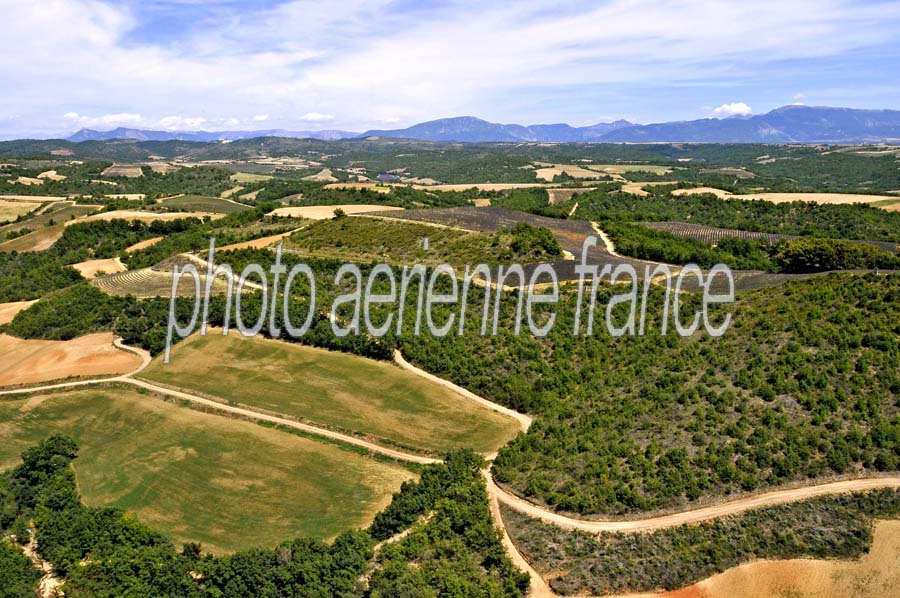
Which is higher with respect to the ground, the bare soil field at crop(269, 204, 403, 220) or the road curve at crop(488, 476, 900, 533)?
the bare soil field at crop(269, 204, 403, 220)

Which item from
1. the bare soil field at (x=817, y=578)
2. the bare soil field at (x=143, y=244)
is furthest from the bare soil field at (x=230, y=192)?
the bare soil field at (x=817, y=578)

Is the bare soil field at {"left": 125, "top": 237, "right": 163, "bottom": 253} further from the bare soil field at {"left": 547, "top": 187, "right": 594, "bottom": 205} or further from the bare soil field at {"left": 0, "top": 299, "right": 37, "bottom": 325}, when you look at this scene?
the bare soil field at {"left": 547, "top": 187, "right": 594, "bottom": 205}

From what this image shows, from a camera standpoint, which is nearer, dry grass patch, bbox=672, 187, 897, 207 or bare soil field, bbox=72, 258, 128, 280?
bare soil field, bbox=72, 258, 128, 280

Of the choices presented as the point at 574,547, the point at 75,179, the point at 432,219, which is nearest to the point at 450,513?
the point at 574,547

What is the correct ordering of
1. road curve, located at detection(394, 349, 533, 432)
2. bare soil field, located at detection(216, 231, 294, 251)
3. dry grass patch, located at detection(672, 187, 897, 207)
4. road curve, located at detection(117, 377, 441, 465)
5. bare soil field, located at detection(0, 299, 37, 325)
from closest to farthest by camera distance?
road curve, located at detection(117, 377, 441, 465)
road curve, located at detection(394, 349, 533, 432)
bare soil field, located at detection(0, 299, 37, 325)
bare soil field, located at detection(216, 231, 294, 251)
dry grass patch, located at detection(672, 187, 897, 207)

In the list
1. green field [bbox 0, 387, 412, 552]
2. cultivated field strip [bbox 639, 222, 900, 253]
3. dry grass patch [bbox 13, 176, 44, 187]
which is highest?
dry grass patch [bbox 13, 176, 44, 187]

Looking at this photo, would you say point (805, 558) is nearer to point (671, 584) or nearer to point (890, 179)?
point (671, 584)

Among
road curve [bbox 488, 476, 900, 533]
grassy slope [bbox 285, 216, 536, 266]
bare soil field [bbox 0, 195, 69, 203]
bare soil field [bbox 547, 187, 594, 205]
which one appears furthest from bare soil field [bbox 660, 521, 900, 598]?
bare soil field [bbox 0, 195, 69, 203]
